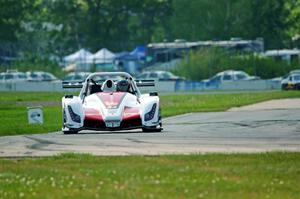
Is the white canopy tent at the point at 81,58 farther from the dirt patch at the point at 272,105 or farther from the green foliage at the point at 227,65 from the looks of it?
the dirt patch at the point at 272,105

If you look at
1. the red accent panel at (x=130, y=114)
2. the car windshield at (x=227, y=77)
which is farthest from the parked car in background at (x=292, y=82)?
the red accent panel at (x=130, y=114)

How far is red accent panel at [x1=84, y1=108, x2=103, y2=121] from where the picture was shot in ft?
88.7

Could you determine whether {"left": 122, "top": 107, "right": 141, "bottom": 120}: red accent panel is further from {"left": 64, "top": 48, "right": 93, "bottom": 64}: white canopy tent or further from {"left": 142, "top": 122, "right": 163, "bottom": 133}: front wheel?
{"left": 64, "top": 48, "right": 93, "bottom": 64}: white canopy tent

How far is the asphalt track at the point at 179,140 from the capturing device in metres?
21.8

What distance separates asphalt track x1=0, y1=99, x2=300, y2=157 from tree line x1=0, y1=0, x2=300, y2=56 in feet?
243

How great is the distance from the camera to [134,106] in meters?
27.3

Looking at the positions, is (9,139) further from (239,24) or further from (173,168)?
(239,24)

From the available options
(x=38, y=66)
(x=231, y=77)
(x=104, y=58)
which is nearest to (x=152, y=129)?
(x=231, y=77)

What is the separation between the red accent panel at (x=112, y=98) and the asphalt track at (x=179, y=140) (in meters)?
0.72

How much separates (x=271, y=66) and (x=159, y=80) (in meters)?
10.0

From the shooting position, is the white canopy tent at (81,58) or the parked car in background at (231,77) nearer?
the parked car in background at (231,77)

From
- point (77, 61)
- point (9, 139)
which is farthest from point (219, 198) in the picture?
point (77, 61)

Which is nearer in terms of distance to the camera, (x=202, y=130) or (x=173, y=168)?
(x=173, y=168)

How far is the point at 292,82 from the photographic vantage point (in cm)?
6950
